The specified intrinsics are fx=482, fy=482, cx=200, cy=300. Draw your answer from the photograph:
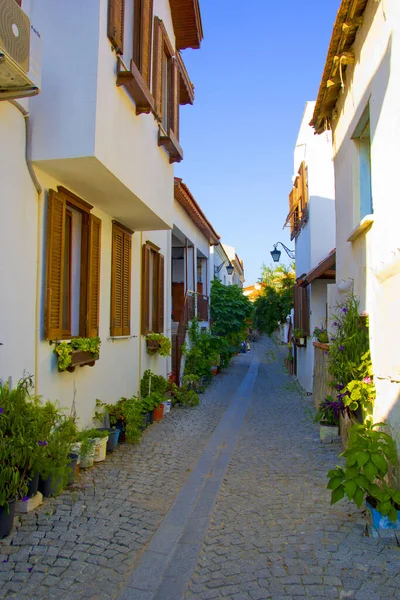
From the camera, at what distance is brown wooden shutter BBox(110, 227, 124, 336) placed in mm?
7461

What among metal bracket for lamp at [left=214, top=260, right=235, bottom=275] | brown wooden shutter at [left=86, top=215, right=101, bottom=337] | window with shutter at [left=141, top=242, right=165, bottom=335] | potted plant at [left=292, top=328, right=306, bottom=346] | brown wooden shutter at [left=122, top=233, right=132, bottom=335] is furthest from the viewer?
metal bracket for lamp at [left=214, top=260, right=235, bottom=275]

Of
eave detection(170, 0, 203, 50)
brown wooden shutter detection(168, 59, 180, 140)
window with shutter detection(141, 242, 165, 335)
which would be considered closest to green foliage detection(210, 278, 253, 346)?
window with shutter detection(141, 242, 165, 335)

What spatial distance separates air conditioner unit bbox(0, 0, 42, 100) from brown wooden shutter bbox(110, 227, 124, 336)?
343cm

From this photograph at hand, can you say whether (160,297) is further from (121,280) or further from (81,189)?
(81,189)

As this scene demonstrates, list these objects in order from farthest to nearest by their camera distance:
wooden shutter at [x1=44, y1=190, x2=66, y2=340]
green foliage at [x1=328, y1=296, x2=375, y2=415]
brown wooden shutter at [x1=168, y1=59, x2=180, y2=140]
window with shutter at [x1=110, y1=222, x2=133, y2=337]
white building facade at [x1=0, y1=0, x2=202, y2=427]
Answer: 1. brown wooden shutter at [x1=168, y1=59, x2=180, y2=140]
2. window with shutter at [x1=110, y1=222, x2=133, y2=337]
3. green foliage at [x1=328, y1=296, x2=375, y2=415]
4. wooden shutter at [x1=44, y1=190, x2=66, y2=340]
5. white building facade at [x1=0, y1=0, x2=202, y2=427]

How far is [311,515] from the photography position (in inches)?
177

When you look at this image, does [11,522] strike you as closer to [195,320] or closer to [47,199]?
[47,199]

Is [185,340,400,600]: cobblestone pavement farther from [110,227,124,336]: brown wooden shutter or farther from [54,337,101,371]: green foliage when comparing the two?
[110,227,124,336]: brown wooden shutter

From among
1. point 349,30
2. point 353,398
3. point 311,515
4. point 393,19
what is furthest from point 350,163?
point 311,515

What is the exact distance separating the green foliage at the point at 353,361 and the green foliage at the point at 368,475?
145 cm

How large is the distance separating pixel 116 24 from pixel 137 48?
43.1 inches

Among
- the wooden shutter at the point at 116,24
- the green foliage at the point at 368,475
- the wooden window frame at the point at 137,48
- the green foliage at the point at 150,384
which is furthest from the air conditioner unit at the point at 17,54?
the green foliage at the point at 150,384

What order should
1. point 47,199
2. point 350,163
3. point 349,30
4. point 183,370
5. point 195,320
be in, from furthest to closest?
point 195,320, point 183,370, point 350,163, point 349,30, point 47,199

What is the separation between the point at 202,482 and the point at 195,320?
865cm
